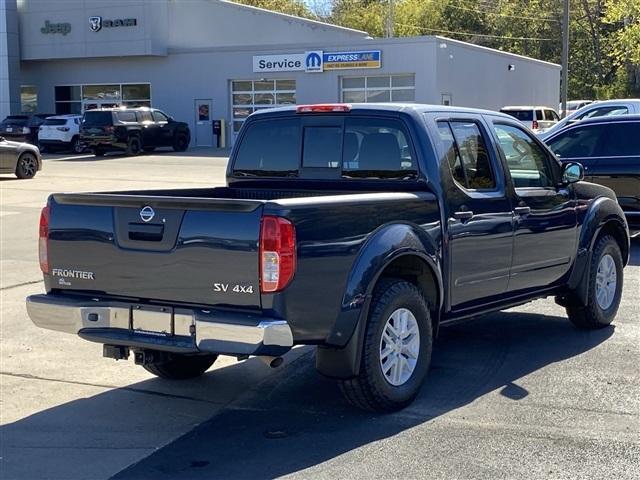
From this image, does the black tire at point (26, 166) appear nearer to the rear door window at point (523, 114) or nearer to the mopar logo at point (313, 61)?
the rear door window at point (523, 114)

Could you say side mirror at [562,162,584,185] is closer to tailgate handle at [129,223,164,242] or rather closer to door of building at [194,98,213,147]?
tailgate handle at [129,223,164,242]

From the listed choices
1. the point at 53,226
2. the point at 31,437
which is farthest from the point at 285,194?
the point at 31,437

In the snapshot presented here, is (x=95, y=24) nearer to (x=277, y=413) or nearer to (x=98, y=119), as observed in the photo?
(x=98, y=119)

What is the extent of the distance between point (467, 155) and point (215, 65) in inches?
1542

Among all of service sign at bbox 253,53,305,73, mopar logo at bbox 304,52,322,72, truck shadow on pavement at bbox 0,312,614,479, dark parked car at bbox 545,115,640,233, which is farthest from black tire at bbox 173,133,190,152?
truck shadow on pavement at bbox 0,312,614,479

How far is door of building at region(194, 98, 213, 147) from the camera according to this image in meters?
45.3

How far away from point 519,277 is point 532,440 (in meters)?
1.94

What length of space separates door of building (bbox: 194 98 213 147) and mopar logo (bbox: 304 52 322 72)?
608 centimetres

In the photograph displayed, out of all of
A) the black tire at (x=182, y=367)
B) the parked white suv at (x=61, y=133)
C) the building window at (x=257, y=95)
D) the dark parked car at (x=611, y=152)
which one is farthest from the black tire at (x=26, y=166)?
the black tire at (x=182, y=367)

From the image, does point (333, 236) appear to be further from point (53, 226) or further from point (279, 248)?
point (53, 226)

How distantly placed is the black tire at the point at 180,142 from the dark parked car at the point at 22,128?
6214mm

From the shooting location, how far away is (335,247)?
5465mm

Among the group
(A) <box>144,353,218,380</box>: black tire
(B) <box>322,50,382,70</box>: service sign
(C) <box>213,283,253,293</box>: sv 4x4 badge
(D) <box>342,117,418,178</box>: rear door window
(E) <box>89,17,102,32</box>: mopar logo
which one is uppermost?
(E) <box>89,17,102,32</box>: mopar logo

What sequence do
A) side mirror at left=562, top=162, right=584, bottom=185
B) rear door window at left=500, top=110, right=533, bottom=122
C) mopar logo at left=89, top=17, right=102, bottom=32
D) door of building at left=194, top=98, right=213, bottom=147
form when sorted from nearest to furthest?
1. side mirror at left=562, top=162, right=584, bottom=185
2. rear door window at left=500, top=110, right=533, bottom=122
3. door of building at left=194, top=98, right=213, bottom=147
4. mopar logo at left=89, top=17, right=102, bottom=32
